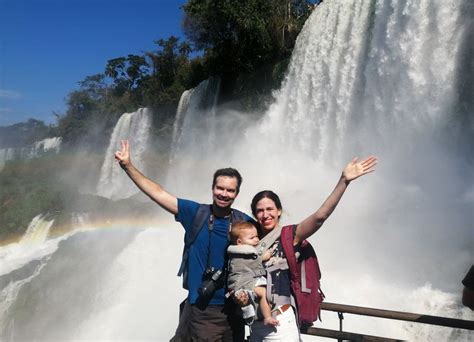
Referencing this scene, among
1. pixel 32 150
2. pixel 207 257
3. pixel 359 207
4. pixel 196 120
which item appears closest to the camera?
pixel 207 257

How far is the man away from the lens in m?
2.32

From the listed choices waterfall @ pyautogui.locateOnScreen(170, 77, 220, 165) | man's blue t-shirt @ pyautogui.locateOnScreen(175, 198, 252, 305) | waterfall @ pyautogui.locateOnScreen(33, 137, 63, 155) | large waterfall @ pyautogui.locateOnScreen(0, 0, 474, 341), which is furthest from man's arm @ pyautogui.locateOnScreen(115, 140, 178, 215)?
waterfall @ pyautogui.locateOnScreen(33, 137, 63, 155)

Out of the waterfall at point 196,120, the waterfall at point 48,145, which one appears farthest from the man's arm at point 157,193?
the waterfall at point 48,145

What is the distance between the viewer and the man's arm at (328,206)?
213 cm

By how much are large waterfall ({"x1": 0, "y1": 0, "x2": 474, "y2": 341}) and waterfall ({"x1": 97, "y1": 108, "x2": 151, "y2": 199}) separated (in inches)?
456

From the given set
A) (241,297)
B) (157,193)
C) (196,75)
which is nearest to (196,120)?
(196,75)

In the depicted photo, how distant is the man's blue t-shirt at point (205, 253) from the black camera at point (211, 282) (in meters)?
0.05

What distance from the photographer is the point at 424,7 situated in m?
9.56

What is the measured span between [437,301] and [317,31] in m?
9.91

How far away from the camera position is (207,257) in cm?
238

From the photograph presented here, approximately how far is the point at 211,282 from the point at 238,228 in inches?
12.3

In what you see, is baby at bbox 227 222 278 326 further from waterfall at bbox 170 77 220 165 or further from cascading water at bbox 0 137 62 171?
cascading water at bbox 0 137 62 171

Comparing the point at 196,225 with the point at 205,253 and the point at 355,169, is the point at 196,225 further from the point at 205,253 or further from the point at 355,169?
the point at 355,169

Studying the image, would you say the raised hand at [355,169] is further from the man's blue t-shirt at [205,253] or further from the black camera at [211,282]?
the black camera at [211,282]
